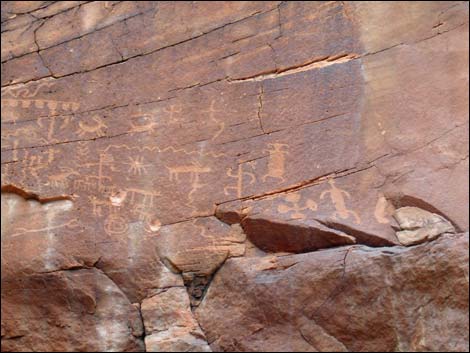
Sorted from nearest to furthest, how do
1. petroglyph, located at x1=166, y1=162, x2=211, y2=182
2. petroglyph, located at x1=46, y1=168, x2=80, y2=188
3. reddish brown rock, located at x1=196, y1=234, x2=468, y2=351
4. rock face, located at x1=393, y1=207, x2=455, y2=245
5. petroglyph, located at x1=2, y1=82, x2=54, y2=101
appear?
reddish brown rock, located at x1=196, y1=234, x2=468, y2=351 → rock face, located at x1=393, y1=207, x2=455, y2=245 → petroglyph, located at x1=166, y1=162, x2=211, y2=182 → petroglyph, located at x1=46, y1=168, x2=80, y2=188 → petroglyph, located at x1=2, y1=82, x2=54, y2=101

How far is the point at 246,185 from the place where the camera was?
3389 millimetres

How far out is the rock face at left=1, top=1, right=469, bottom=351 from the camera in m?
2.99

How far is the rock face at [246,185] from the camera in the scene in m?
2.99

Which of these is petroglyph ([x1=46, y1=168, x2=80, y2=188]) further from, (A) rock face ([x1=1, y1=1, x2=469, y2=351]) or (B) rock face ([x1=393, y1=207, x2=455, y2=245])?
(B) rock face ([x1=393, y1=207, x2=455, y2=245])

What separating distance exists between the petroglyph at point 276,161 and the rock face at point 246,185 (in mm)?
15

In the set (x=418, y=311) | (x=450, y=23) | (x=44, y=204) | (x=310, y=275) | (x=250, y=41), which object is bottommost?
(x=418, y=311)

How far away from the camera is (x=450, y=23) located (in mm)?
3516

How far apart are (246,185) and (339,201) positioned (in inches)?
21.3

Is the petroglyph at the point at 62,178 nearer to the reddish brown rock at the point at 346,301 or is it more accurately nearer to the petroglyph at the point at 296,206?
the reddish brown rock at the point at 346,301

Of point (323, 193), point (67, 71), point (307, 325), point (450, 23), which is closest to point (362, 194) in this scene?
point (323, 193)

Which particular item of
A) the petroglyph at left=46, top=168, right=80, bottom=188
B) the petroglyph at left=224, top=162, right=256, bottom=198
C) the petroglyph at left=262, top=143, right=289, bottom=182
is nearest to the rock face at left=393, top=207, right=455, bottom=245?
the petroglyph at left=262, top=143, right=289, bottom=182

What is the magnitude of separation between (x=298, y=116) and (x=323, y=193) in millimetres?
534

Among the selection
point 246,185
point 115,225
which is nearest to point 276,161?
point 246,185

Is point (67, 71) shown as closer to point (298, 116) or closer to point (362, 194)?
point (298, 116)
